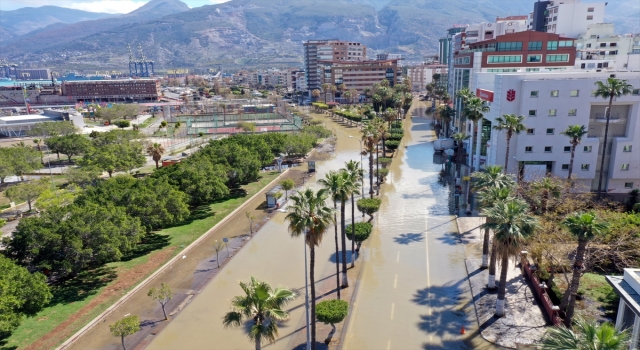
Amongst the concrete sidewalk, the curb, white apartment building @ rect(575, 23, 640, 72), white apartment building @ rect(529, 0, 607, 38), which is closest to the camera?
the concrete sidewalk

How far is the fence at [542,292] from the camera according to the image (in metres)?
24.8

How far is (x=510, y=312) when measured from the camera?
87.0 feet

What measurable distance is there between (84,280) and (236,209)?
19483mm

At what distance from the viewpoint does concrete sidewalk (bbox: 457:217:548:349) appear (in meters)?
24.1

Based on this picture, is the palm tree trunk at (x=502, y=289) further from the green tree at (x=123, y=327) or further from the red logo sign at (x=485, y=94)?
the red logo sign at (x=485, y=94)

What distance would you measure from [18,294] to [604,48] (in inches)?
5090

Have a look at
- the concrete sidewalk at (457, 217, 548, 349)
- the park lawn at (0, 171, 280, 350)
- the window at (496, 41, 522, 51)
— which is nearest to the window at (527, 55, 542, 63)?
the window at (496, 41, 522, 51)

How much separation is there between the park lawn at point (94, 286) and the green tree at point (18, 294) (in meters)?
1.58

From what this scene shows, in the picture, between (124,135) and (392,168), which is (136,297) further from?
(124,135)

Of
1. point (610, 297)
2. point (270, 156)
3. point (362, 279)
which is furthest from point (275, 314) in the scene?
point (270, 156)

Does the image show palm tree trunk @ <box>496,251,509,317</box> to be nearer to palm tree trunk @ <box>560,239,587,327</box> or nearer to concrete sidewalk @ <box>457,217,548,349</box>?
concrete sidewalk @ <box>457,217,548,349</box>

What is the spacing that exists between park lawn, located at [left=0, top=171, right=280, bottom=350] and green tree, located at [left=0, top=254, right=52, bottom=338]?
158 cm

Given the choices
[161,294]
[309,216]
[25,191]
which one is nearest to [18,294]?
[161,294]

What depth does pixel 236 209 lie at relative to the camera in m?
49.0
